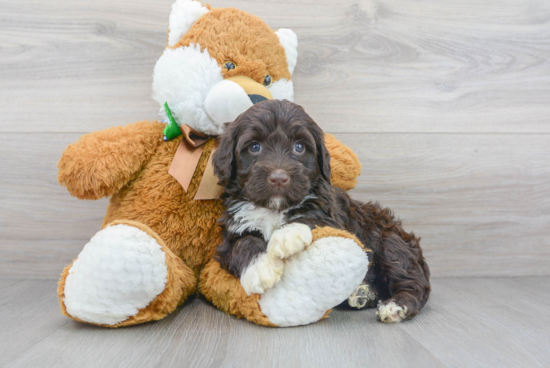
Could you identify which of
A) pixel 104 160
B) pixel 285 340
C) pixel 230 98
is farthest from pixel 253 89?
pixel 285 340

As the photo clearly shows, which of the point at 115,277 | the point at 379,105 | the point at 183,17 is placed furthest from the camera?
the point at 379,105

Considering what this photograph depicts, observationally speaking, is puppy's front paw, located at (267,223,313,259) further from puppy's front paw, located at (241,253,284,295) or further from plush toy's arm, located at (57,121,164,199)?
plush toy's arm, located at (57,121,164,199)

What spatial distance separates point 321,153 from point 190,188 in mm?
556

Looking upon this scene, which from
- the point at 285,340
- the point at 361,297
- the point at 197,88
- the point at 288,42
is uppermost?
the point at 288,42

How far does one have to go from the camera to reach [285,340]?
4.22 ft

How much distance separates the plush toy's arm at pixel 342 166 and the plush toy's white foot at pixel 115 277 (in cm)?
A: 81

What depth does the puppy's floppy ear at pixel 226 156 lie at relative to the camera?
1459mm

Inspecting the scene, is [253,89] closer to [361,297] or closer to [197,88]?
[197,88]

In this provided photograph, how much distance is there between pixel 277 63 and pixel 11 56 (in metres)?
1.44

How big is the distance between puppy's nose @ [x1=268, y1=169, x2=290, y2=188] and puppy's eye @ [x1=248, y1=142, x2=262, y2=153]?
0.14 meters

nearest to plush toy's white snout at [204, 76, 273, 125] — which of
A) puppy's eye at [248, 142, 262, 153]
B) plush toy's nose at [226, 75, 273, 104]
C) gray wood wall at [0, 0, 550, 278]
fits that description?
plush toy's nose at [226, 75, 273, 104]

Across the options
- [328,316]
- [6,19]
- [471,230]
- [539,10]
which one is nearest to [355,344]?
[328,316]

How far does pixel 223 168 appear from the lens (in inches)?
58.2

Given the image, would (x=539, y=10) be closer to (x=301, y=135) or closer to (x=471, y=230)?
(x=471, y=230)
